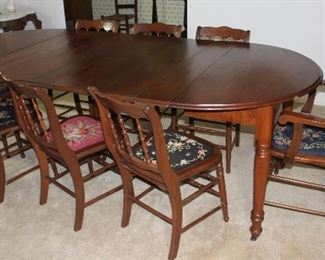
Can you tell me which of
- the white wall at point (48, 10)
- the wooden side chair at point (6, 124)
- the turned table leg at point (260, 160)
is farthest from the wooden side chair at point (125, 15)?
the turned table leg at point (260, 160)

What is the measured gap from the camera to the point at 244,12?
334cm

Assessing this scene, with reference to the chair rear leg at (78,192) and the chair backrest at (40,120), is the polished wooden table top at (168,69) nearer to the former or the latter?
the chair backrest at (40,120)

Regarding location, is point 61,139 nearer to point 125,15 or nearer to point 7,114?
point 7,114

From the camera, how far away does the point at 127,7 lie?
5.96 meters

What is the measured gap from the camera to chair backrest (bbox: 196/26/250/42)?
2.63 metres

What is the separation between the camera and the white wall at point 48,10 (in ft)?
14.6

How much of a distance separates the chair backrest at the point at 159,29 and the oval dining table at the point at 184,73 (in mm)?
147

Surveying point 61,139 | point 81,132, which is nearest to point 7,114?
point 81,132

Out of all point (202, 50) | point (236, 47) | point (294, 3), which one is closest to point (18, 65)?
point (202, 50)

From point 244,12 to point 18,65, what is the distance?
1985mm

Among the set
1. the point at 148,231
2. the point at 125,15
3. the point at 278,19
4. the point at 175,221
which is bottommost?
the point at 148,231

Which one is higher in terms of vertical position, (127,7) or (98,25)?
(98,25)

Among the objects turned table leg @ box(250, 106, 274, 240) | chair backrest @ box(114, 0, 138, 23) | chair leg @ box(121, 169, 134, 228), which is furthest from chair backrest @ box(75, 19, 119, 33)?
chair backrest @ box(114, 0, 138, 23)

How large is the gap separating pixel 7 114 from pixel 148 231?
117cm
